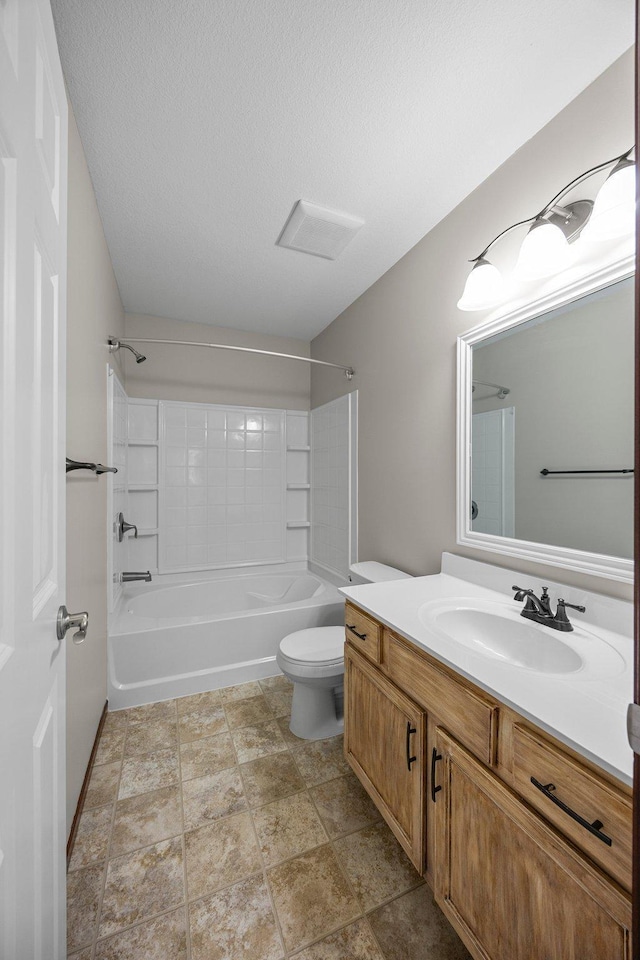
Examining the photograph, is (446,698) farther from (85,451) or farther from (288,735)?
(85,451)

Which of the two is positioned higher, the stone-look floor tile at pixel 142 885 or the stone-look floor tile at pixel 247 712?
the stone-look floor tile at pixel 247 712

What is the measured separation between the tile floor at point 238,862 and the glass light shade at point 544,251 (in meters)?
2.02

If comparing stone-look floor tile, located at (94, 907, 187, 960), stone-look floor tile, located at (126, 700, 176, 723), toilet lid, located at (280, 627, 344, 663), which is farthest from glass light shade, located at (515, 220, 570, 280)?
stone-look floor tile, located at (126, 700, 176, 723)

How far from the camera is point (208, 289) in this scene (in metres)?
2.51

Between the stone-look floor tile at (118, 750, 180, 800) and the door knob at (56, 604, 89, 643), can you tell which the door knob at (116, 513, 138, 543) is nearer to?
the stone-look floor tile at (118, 750, 180, 800)

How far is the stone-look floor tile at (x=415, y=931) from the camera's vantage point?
101 cm

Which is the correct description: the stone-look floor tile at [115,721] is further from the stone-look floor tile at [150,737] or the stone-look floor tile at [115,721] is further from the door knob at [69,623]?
the door knob at [69,623]

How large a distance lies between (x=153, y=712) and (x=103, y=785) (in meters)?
0.49

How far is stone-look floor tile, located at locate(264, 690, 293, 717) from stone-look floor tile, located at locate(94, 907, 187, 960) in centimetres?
96

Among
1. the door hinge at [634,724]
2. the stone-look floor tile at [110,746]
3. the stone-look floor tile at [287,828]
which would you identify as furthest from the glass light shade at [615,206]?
the stone-look floor tile at [110,746]

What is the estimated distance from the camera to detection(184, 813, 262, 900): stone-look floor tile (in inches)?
46.8

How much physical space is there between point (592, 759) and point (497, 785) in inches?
11.2

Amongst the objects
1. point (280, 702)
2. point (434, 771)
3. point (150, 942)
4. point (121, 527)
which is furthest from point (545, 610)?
point (121, 527)

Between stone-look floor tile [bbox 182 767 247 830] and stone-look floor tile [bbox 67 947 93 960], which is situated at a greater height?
stone-look floor tile [bbox 67 947 93 960]
